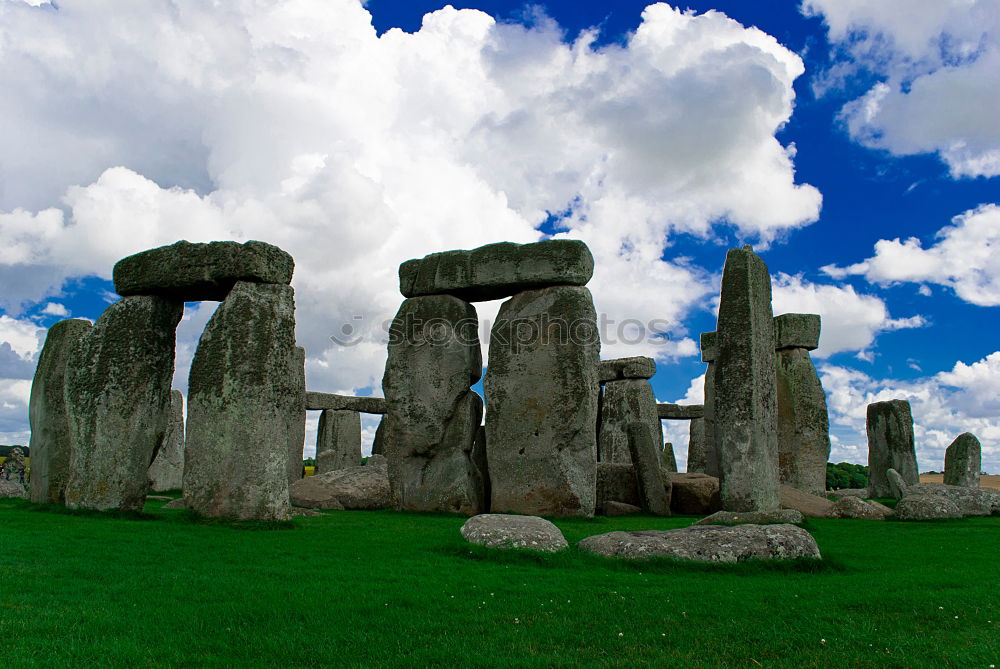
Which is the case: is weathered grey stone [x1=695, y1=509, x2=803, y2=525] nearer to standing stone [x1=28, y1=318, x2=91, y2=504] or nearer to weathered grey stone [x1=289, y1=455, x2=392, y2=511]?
weathered grey stone [x1=289, y1=455, x2=392, y2=511]

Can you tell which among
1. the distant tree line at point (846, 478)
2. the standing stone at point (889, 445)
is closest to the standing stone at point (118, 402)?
the standing stone at point (889, 445)

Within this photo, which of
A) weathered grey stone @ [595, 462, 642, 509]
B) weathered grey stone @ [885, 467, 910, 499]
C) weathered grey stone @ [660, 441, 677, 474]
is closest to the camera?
weathered grey stone @ [595, 462, 642, 509]

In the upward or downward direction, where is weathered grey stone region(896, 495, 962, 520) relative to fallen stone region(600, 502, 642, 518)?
upward

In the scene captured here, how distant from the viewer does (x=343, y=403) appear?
92.5 ft

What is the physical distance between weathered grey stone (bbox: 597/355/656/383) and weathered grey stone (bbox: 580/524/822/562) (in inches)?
625

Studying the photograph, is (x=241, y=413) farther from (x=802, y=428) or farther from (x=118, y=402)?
(x=802, y=428)

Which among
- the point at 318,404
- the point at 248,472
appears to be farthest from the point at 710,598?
the point at 318,404

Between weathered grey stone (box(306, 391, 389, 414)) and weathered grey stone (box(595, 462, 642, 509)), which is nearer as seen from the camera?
weathered grey stone (box(595, 462, 642, 509))

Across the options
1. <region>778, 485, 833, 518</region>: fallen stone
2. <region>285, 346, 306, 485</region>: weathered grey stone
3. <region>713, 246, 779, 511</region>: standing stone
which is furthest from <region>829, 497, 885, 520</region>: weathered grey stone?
<region>285, 346, 306, 485</region>: weathered grey stone

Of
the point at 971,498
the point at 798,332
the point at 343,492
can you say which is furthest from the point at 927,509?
the point at 343,492

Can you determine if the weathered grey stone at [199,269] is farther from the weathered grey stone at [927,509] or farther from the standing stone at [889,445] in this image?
the standing stone at [889,445]

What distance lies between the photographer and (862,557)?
8.52 m

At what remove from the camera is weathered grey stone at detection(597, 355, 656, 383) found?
23672mm

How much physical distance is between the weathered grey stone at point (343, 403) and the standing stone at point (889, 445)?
1565cm
